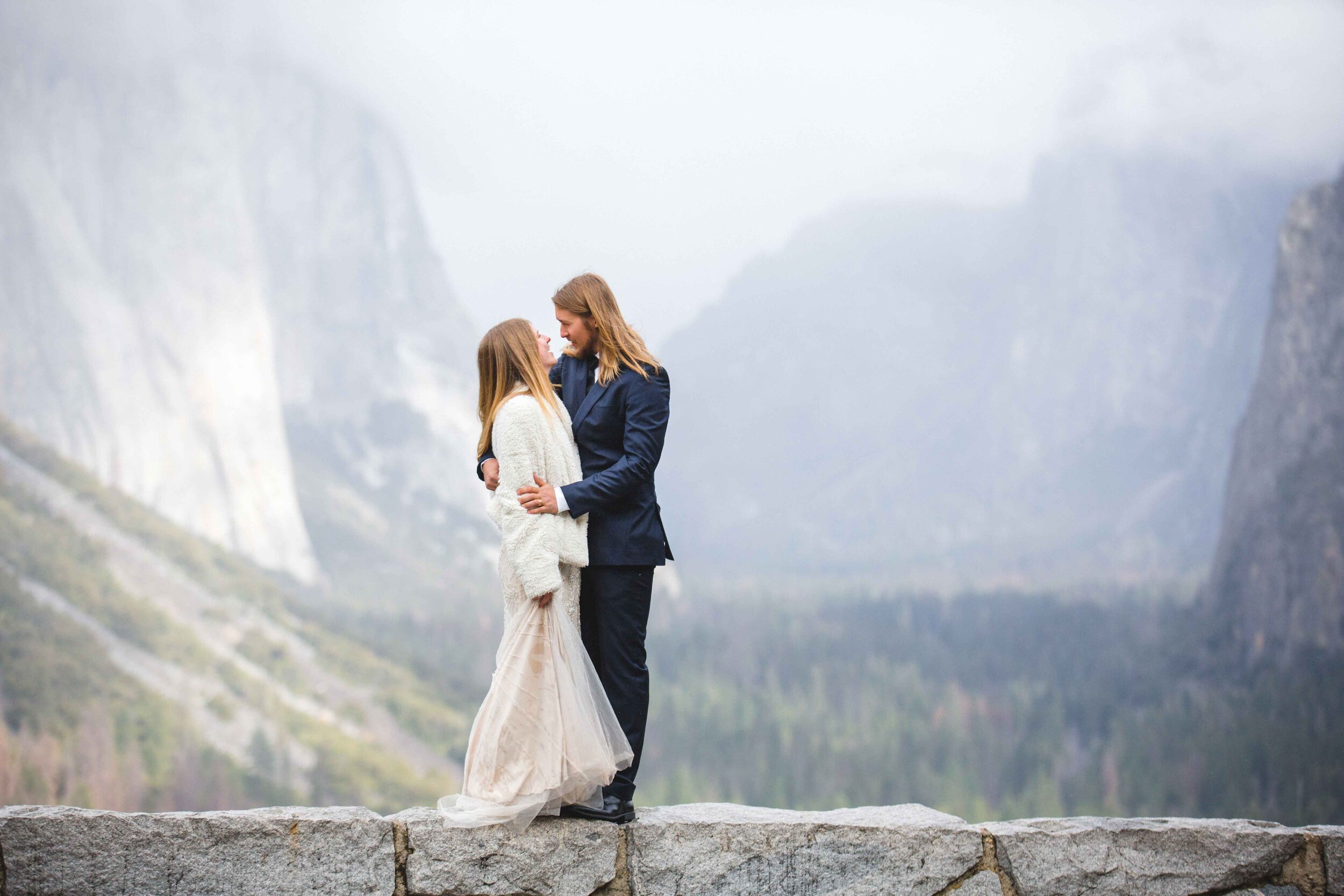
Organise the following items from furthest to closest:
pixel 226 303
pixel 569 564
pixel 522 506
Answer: pixel 226 303
pixel 569 564
pixel 522 506

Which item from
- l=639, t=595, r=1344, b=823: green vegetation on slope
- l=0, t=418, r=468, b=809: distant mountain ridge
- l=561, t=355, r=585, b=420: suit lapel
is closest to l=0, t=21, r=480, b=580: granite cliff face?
l=0, t=418, r=468, b=809: distant mountain ridge

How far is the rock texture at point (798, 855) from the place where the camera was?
10.4 feet

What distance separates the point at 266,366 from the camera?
59406mm

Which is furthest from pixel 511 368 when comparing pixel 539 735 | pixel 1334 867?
pixel 1334 867

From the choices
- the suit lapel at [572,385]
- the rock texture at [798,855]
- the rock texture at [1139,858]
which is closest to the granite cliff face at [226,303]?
the suit lapel at [572,385]

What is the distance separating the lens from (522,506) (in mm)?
3264

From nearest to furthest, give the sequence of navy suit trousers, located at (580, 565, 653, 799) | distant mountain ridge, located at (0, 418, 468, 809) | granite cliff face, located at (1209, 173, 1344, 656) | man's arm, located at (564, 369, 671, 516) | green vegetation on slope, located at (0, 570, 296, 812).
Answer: man's arm, located at (564, 369, 671, 516) < navy suit trousers, located at (580, 565, 653, 799) < green vegetation on slope, located at (0, 570, 296, 812) < distant mountain ridge, located at (0, 418, 468, 809) < granite cliff face, located at (1209, 173, 1344, 656)

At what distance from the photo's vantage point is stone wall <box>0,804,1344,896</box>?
3170mm

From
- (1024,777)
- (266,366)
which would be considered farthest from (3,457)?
(1024,777)

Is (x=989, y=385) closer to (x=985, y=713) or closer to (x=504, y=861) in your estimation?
(x=985, y=713)

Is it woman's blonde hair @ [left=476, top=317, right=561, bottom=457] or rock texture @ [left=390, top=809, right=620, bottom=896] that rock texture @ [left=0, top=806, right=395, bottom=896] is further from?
woman's blonde hair @ [left=476, top=317, right=561, bottom=457]

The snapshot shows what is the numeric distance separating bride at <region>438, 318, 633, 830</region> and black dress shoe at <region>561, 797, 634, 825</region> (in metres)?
0.02

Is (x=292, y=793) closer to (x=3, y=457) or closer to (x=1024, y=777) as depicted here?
(x=3, y=457)

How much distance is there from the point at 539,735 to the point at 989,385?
9999 cm
